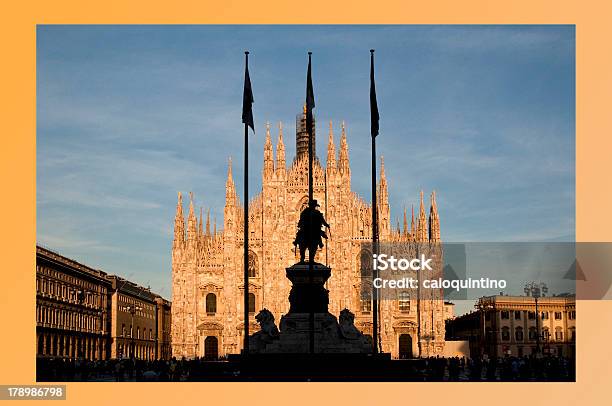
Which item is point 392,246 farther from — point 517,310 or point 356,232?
point 517,310

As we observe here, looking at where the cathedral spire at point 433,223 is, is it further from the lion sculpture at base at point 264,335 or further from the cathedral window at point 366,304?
the lion sculpture at base at point 264,335

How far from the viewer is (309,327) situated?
31453mm

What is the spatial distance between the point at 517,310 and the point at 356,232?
21256 millimetres

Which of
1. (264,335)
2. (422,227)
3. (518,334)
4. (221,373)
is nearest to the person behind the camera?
(221,373)

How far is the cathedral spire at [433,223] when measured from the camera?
73.4 meters

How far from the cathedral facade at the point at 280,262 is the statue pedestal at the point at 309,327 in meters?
39.7

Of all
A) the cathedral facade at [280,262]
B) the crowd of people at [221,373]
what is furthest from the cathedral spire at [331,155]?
the crowd of people at [221,373]

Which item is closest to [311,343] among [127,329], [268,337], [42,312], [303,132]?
[268,337]

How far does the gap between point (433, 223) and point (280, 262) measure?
41.0 feet

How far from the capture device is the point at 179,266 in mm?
74625

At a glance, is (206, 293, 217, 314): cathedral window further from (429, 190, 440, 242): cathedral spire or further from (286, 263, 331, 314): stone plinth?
(286, 263, 331, 314): stone plinth

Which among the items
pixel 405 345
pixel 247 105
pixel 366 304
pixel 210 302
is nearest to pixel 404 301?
pixel 366 304

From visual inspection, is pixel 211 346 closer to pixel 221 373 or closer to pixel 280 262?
pixel 280 262

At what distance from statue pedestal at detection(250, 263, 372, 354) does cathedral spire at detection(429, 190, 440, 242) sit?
41.7m
